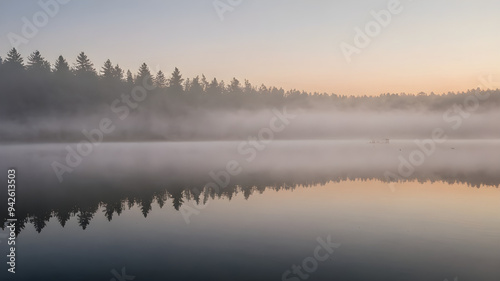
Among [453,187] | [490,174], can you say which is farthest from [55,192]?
[490,174]

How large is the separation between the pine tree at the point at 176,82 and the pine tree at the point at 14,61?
196ft

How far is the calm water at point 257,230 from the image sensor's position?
704 inches

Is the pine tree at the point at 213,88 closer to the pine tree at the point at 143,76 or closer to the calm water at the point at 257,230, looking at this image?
the pine tree at the point at 143,76

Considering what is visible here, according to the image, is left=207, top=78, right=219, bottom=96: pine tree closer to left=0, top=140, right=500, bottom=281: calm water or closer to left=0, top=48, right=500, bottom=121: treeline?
left=0, top=48, right=500, bottom=121: treeline

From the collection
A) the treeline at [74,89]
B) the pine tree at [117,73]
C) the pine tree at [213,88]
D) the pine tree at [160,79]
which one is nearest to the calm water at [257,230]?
the treeline at [74,89]

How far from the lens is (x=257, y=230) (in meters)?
25.2

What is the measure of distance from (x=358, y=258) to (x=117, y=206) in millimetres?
23400

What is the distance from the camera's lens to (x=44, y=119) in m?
126

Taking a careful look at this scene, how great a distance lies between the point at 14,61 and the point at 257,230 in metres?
134

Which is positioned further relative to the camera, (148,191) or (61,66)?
(61,66)

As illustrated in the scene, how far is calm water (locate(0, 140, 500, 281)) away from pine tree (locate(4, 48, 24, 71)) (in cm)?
9596

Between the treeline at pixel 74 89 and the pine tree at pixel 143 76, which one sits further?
the pine tree at pixel 143 76

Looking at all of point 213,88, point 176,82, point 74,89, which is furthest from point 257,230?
point 213,88

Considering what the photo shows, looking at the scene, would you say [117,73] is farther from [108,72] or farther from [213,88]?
[213,88]
